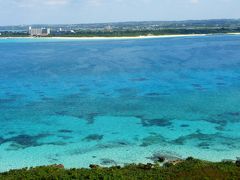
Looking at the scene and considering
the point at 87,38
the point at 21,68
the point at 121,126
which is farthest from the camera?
the point at 87,38

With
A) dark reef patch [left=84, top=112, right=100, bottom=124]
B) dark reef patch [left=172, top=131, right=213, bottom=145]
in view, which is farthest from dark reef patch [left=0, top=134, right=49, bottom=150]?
dark reef patch [left=172, top=131, right=213, bottom=145]

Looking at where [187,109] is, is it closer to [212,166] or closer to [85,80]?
[212,166]

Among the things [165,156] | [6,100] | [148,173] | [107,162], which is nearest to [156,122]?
[165,156]

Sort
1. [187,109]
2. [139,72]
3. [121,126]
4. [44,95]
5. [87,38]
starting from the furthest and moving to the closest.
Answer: [87,38]
[139,72]
[44,95]
[187,109]
[121,126]

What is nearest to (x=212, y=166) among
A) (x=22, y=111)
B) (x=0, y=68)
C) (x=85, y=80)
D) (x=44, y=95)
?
(x=22, y=111)

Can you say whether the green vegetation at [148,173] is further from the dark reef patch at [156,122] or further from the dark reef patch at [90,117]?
the dark reef patch at [90,117]

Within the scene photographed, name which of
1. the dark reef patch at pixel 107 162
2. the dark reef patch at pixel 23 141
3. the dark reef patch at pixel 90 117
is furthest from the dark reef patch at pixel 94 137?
the dark reef patch at pixel 107 162
